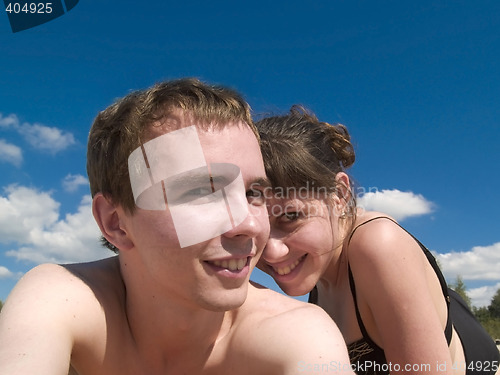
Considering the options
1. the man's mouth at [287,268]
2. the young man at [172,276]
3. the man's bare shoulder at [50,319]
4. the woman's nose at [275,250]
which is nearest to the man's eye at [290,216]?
the woman's nose at [275,250]

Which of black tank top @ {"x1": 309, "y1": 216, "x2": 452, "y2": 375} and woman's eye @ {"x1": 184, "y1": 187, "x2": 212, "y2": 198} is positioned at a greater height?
woman's eye @ {"x1": 184, "y1": 187, "x2": 212, "y2": 198}

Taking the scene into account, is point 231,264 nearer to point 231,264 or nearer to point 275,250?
point 231,264

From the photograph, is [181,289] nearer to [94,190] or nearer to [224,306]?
[224,306]

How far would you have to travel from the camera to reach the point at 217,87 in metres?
3.11

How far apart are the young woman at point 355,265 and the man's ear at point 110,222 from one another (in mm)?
1092

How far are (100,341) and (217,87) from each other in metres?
1.64

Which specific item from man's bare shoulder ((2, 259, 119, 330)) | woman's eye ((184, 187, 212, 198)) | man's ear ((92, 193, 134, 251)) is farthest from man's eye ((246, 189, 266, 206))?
man's bare shoulder ((2, 259, 119, 330))

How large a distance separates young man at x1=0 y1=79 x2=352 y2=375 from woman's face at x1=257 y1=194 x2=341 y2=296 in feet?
2.35

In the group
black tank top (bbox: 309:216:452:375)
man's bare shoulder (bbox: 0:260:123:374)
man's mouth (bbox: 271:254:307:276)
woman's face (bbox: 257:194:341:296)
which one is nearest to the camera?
man's bare shoulder (bbox: 0:260:123:374)

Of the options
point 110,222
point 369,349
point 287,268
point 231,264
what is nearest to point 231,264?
point 231,264

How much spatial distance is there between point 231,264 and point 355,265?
117 cm

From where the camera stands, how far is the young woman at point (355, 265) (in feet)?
9.77

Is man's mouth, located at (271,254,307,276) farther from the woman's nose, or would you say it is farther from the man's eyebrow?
the man's eyebrow

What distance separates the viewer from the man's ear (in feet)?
8.60
